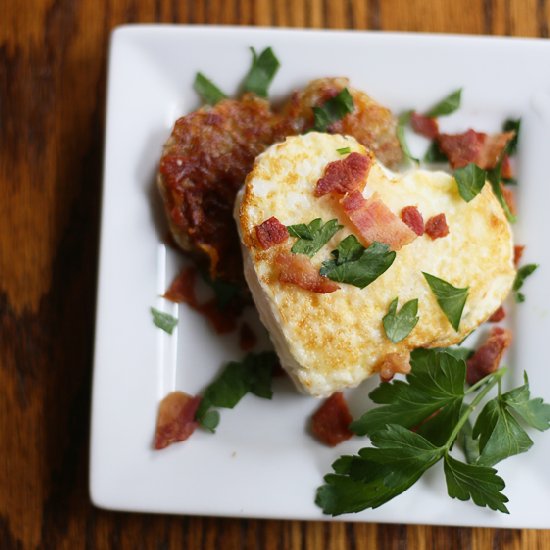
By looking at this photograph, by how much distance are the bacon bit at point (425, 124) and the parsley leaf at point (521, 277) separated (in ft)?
1.96

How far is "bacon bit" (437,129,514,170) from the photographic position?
2.54 meters

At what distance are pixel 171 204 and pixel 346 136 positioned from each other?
2.17ft

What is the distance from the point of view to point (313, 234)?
2164 mm

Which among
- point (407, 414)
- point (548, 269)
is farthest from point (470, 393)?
point (548, 269)

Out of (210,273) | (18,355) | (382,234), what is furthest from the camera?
(18,355)

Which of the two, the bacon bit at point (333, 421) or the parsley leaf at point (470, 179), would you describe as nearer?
the parsley leaf at point (470, 179)

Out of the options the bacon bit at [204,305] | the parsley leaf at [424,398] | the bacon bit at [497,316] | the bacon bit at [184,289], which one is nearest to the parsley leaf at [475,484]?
the parsley leaf at [424,398]

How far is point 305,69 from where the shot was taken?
8.31ft

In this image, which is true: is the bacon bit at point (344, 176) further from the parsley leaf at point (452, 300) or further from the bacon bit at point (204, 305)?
the bacon bit at point (204, 305)

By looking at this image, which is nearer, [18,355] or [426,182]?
[426,182]

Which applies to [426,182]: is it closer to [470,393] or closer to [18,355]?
[470,393]

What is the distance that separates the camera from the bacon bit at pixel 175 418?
2451 mm

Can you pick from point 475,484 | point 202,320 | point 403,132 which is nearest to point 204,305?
point 202,320

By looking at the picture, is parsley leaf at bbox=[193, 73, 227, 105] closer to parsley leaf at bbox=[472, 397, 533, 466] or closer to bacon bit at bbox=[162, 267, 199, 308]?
bacon bit at bbox=[162, 267, 199, 308]
